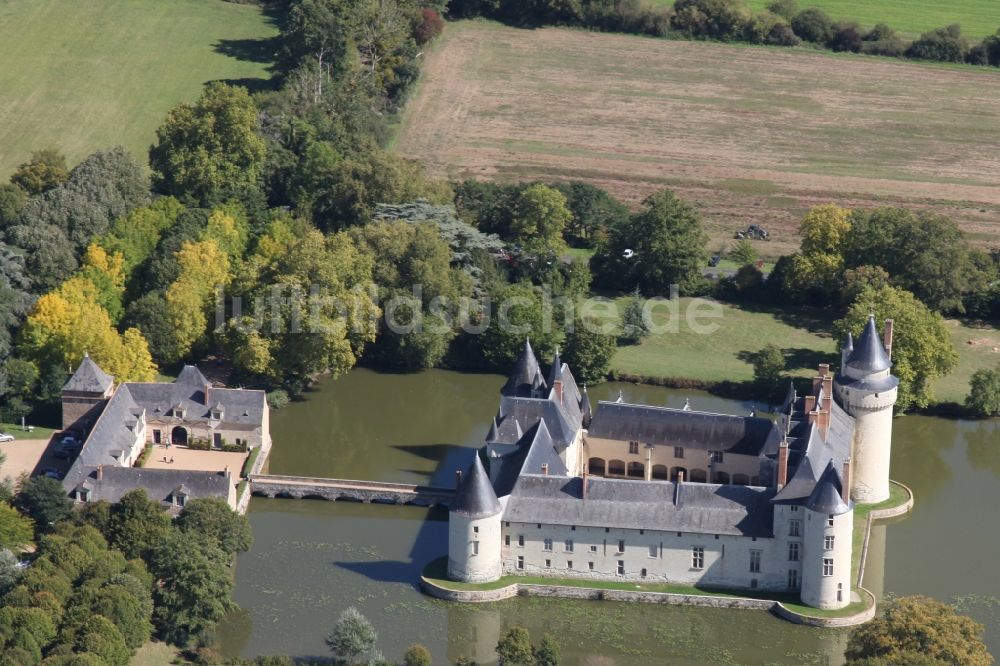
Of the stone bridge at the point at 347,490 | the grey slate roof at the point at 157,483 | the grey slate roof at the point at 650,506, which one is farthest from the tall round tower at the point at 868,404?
the grey slate roof at the point at 157,483

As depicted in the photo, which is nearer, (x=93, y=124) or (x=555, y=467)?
(x=555, y=467)

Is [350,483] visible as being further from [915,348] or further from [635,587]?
[915,348]

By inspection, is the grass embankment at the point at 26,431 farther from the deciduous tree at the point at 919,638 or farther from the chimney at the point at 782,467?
the deciduous tree at the point at 919,638

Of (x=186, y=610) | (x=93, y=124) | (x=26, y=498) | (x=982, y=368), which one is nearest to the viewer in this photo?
(x=186, y=610)

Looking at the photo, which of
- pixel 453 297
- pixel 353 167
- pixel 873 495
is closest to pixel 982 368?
pixel 873 495

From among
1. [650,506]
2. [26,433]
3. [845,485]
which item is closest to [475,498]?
[650,506]

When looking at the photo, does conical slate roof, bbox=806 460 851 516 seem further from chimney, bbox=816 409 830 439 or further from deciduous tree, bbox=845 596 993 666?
chimney, bbox=816 409 830 439

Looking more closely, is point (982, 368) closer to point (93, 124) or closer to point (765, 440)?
point (765, 440)
